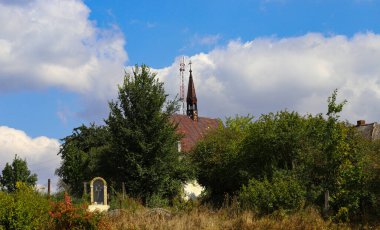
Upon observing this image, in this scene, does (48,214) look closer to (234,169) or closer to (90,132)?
(234,169)

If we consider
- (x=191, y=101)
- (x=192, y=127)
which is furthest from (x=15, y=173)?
(x=191, y=101)

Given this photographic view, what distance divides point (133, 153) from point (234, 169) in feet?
19.9

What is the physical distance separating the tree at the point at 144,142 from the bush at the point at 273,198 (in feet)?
37.2

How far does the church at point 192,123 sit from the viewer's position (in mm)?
48750

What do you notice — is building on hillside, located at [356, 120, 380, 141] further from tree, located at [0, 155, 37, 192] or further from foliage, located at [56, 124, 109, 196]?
tree, located at [0, 155, 37, 192]

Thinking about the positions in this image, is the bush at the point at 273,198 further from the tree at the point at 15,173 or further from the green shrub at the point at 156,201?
the tree at the point at 15,173

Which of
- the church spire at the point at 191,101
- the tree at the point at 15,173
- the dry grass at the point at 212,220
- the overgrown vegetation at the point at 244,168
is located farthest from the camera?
the church spire at the point at 191,101

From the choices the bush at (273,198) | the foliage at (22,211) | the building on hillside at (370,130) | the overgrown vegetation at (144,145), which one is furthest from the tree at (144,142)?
the building on hillside at (370,130)

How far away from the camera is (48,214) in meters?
16.1

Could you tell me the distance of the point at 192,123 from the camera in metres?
52.2

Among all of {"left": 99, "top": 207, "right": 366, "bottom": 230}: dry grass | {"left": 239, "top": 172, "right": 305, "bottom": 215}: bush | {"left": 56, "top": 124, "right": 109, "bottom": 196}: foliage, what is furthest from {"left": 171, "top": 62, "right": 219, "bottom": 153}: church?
{"left": 99, "top": 207, "right": 366, "bottom": 230}: dry grass

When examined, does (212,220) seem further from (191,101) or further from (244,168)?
(191,101)

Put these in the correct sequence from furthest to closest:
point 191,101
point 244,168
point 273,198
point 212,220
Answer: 1. point 191,101
2. point 244,168
3. point 273,198
4. point 212,220

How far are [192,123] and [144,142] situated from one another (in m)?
21.2
